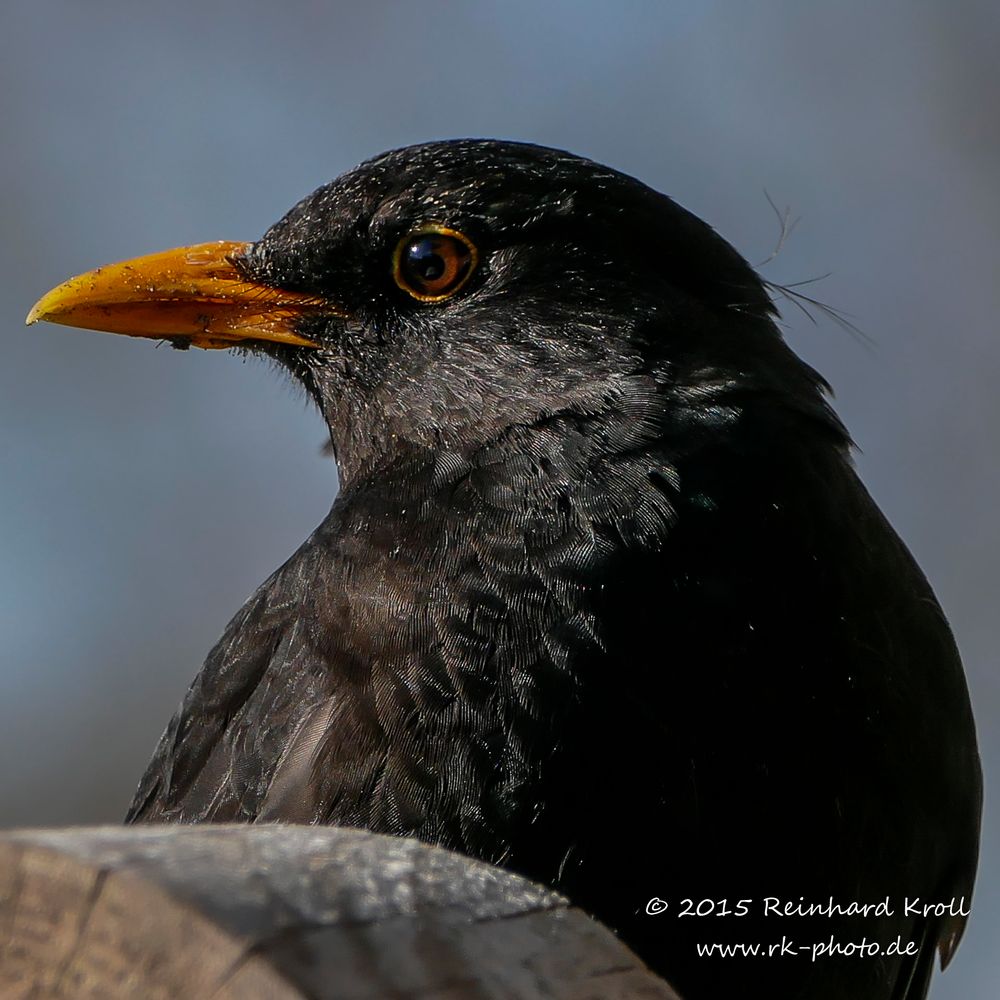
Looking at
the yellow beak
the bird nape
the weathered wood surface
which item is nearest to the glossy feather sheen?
the bird nape

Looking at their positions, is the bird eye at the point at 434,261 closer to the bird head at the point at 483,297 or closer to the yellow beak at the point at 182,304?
the bird head at the point at 483,297

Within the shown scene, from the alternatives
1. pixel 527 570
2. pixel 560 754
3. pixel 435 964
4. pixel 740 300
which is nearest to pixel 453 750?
pixel 560 754

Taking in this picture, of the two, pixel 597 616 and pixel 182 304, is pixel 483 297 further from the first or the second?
pixel 597 616

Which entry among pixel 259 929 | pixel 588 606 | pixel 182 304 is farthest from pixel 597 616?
pixel 259 929

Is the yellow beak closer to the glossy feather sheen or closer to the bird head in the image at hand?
the bird head

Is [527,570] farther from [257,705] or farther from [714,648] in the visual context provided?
[257,705]

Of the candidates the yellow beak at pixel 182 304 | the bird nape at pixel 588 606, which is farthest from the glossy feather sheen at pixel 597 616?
the yellow beak at pixel 182 304

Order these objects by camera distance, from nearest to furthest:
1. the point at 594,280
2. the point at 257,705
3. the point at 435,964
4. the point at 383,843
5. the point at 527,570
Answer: the point at 435,964, the point at 383,843, the point at 527,570, the point at 257,705, the point at 594,280
